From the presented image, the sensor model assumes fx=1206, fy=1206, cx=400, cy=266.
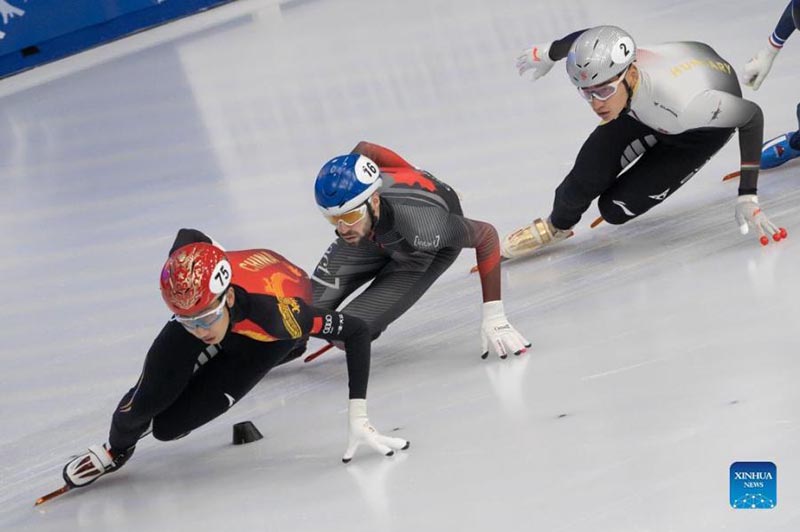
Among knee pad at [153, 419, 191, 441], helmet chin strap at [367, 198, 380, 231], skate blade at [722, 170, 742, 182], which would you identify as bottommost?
skate blade at [722, 170, 742, 182]

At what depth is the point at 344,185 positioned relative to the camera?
4043 mm

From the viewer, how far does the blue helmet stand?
4043 mm

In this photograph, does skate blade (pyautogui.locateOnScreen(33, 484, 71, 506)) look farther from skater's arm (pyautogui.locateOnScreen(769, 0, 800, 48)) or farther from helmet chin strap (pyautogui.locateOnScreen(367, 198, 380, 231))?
skater's arm (pyautogui.locateOnScreen(769, 0, 800, 48))

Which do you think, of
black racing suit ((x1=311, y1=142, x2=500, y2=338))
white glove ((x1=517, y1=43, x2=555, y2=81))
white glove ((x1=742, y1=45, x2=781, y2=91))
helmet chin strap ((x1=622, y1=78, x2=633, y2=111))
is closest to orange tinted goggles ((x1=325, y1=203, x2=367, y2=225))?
black racing suit ((x1=311, y1=142, x2=500, y2=338))

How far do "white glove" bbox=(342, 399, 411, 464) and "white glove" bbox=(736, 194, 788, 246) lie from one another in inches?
71.4

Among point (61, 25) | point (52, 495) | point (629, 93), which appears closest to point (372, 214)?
point (629, 93)

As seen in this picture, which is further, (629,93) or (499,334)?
(629,93)

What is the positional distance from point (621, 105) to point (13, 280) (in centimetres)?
362

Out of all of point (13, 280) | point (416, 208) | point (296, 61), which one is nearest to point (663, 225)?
point (416, 208)

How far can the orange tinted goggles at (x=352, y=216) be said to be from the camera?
4102 mm

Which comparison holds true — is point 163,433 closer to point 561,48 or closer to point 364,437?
point 364,437

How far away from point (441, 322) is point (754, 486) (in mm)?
2155

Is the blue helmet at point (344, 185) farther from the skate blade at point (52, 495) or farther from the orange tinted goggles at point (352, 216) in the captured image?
the skate blade at point (52, 495)

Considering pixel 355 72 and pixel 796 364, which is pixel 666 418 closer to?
pixel 796 364
